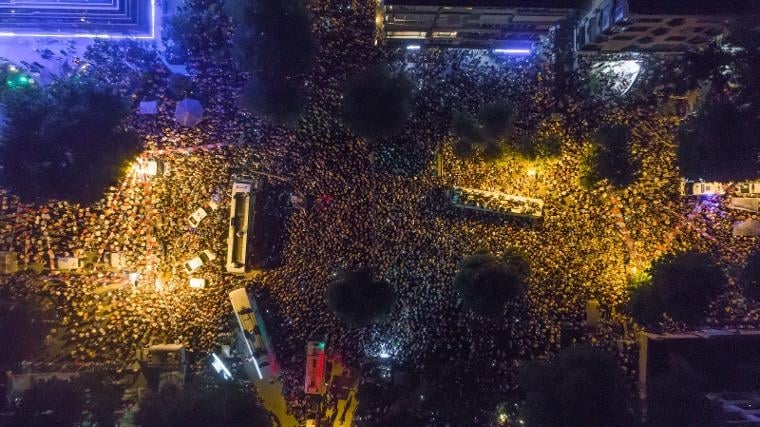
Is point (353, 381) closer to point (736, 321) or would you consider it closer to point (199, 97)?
point (199, 97)

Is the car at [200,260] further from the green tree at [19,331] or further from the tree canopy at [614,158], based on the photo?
the tree canopy at [614,158]

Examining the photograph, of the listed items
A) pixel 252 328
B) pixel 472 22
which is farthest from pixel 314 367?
pixel 472 22

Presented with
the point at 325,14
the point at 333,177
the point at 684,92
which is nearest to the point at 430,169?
the point at 333,177

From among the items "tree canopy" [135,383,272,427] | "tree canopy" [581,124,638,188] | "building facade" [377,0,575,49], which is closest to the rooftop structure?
"building facade" [377,0,575,49]

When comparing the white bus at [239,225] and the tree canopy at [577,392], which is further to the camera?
the white bus at [239,225]

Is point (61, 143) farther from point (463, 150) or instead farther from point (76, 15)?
point (463, 150)

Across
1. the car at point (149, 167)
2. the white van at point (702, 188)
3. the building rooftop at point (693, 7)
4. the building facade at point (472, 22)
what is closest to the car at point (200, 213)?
the car at point (149, 167)

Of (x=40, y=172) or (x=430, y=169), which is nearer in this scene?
(x=40, y=172)
